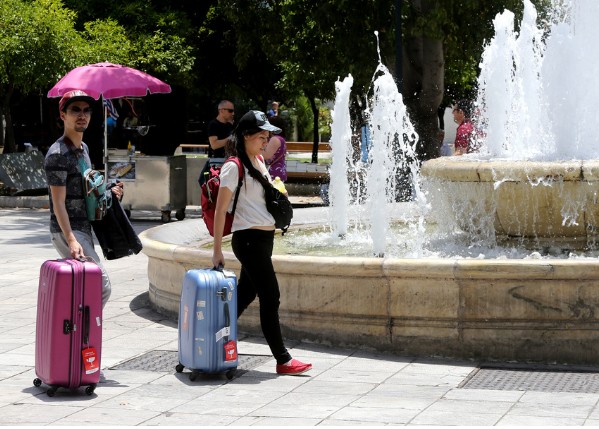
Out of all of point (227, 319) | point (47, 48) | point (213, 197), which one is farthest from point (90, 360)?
point (47, 48)

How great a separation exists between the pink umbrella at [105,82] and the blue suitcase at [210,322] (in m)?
11.5

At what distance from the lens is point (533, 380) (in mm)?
7160

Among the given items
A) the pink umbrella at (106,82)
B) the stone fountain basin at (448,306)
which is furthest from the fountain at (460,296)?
the pink umbrella at (106,82)

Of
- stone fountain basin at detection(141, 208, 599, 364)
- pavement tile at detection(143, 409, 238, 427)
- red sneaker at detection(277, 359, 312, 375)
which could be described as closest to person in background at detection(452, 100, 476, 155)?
stone fountain basin at detection(141, 208, 599, 364)

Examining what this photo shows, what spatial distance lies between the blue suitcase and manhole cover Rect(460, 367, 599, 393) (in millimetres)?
1404

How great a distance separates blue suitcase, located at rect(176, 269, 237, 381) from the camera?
7094 millimetres

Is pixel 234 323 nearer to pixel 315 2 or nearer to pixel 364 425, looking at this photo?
pixel 364 425

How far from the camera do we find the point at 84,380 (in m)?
6.77

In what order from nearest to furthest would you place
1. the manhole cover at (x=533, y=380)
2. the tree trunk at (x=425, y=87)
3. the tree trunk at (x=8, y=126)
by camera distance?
the manhole cover at (x=533, y=380), the tree trunk at (x=425, y=87), the tree trunk at (x=8, y=126)

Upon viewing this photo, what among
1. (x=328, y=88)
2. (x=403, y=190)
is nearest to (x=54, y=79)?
(x=403, y=190)

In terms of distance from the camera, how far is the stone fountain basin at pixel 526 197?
363 inches

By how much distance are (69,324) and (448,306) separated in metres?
2.46

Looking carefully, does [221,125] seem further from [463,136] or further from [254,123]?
[254,123]

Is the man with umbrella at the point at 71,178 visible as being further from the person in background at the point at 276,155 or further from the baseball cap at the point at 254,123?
the person in background at the point at 276,155
